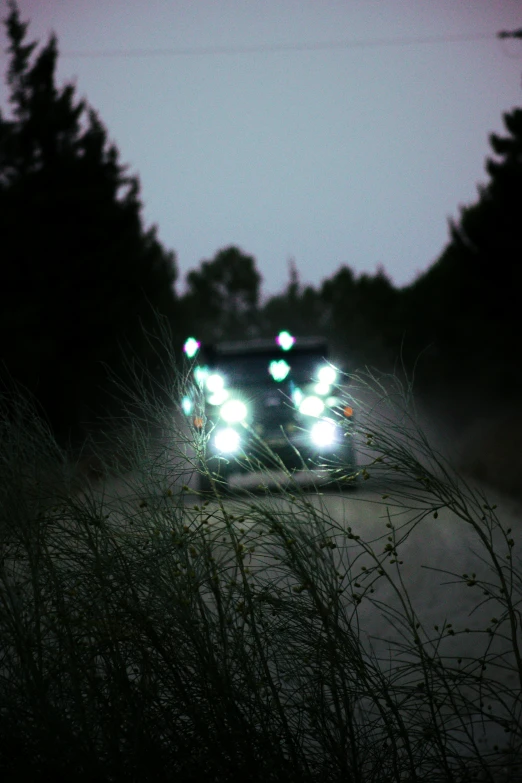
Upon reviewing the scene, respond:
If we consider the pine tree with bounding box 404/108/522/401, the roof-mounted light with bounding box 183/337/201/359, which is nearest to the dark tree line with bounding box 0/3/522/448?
the pine tree with bounding box 404/108/522/401

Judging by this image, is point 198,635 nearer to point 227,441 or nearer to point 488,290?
point 227,441

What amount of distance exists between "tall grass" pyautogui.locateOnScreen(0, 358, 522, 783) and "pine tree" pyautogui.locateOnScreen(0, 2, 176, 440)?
2640 cm

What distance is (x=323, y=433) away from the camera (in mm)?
4004

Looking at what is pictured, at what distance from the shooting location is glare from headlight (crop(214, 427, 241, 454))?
3.85 metres

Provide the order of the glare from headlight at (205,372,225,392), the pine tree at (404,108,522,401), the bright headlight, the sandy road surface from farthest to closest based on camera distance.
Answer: the pine tree at (404,108,522,401)
the sandy road surface
the glare from headlight at (205,372,225,392)
the bright headlight

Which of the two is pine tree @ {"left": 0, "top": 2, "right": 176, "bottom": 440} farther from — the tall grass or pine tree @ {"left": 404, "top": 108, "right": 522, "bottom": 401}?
the tall grass

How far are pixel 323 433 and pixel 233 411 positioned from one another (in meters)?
0.46

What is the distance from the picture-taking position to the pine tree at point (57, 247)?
31.0 metres

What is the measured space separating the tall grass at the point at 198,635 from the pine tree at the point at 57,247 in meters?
26.4

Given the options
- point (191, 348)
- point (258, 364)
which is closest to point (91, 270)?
point (258, 364)

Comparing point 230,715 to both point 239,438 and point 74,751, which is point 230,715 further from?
point 239,438

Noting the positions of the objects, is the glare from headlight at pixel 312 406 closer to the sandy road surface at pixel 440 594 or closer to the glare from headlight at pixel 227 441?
the glare from headlight at pixel 227 441

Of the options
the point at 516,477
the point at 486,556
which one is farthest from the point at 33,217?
the point at 486,556

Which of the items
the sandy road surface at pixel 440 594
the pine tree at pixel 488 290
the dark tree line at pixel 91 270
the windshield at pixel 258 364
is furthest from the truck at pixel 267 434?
the pine tree at pixel 488 290
